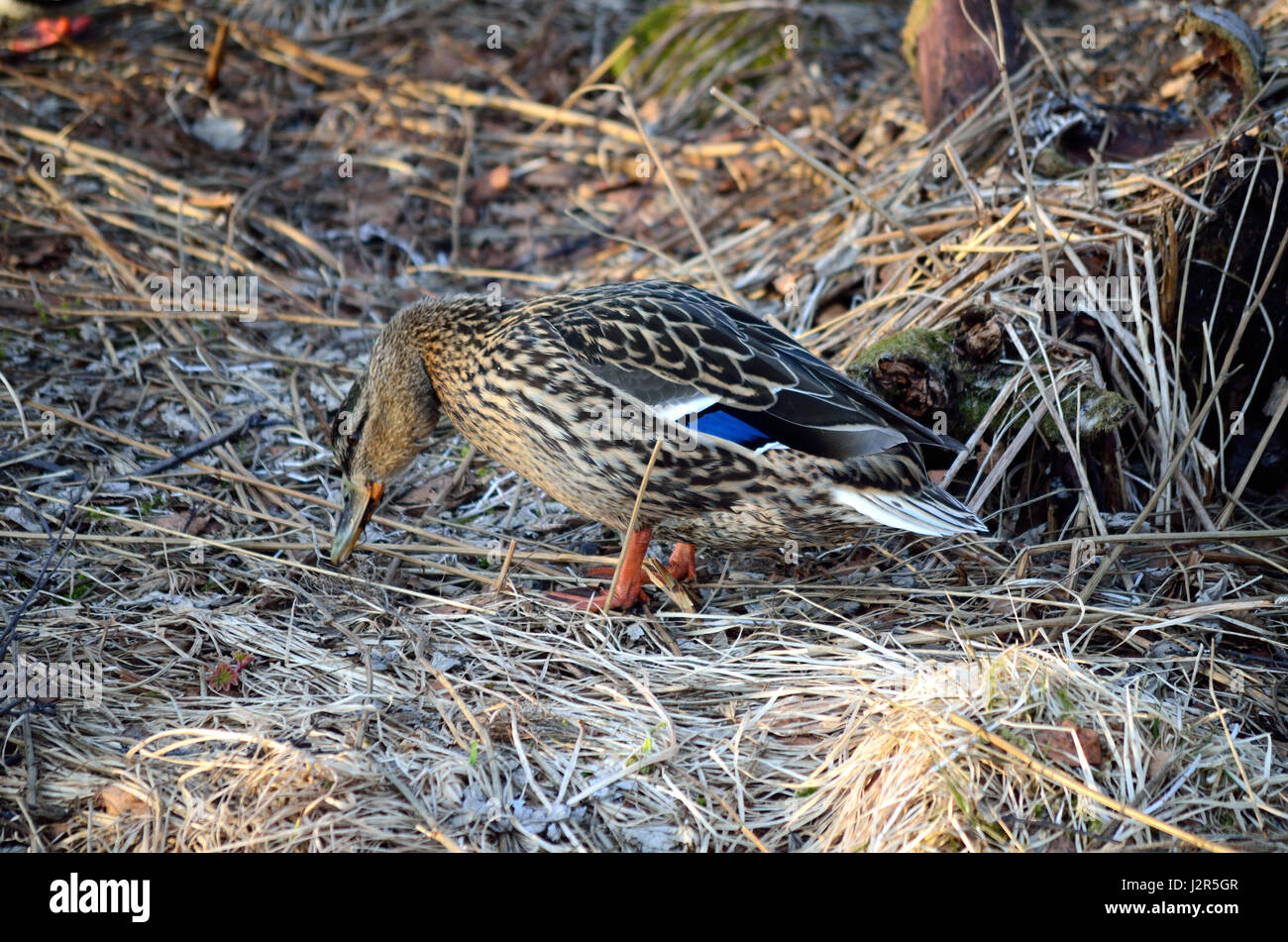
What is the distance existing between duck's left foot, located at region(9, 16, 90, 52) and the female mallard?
481 centimetres

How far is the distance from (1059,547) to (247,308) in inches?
152

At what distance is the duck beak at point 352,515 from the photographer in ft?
11.6

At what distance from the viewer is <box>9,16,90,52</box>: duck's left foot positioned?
260 inches

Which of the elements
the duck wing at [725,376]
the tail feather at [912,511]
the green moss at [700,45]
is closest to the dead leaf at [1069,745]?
the tail feather at [912,511]

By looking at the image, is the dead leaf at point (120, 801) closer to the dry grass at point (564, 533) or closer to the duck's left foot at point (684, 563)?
the dry grass at point (564, 533)

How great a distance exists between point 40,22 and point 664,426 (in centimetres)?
612

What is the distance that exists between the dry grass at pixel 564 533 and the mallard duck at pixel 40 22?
0.54 ft

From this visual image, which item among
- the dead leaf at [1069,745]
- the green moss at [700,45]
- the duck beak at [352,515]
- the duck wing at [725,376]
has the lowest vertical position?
the duck beak at [352,515]

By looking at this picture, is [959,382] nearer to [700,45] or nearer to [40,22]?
[700,45]

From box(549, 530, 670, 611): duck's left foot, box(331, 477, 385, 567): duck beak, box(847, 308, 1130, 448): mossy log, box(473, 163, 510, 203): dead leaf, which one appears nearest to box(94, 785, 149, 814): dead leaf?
box(331, 477, 385, 567): duck beak

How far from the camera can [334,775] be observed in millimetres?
2547

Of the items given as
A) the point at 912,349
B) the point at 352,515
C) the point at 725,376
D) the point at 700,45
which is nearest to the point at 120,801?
the point at 352,515

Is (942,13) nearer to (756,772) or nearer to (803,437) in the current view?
(803,437)

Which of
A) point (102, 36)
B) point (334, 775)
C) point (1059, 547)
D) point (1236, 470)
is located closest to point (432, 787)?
point (334, 775)
